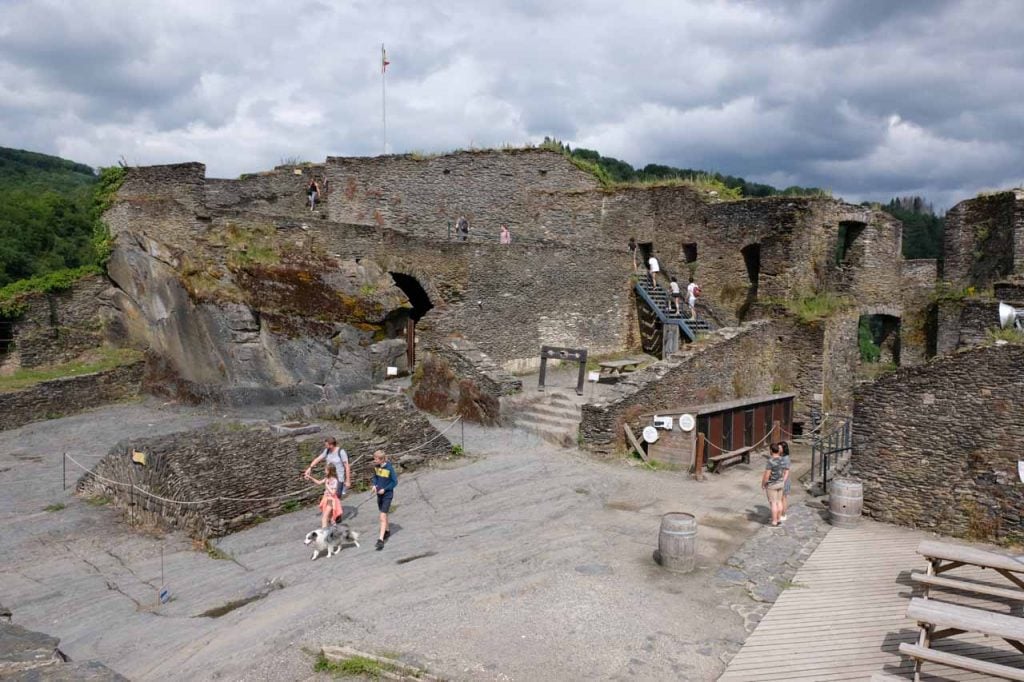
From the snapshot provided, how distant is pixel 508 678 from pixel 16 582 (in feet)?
24.5

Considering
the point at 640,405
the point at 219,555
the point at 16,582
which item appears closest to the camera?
the point at 16,582

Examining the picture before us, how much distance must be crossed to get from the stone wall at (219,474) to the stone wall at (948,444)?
8569 millimetres

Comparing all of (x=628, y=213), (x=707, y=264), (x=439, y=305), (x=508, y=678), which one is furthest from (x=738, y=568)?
(x=628, y=213)

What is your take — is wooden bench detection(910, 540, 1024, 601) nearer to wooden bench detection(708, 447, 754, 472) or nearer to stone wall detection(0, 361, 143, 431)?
wooden bench detection(708, 447, 754, 472)

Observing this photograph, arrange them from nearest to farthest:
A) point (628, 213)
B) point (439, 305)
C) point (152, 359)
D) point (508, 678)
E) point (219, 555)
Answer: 1. point (508, 678)
2. point (219, 555)
3. point (439, 305)
4. point (152, 359)
5. point (628, 213)

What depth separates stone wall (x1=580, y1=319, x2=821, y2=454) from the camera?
1491 centimetres

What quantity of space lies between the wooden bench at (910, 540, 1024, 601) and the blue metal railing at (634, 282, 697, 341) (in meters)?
13.5

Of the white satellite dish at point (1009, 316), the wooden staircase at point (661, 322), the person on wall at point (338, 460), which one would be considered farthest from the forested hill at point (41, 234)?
the white satellite dish at point (1009, 316)

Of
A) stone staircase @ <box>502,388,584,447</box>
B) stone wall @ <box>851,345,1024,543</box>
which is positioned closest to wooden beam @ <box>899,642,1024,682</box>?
stone wall @ <box>851,345,1024,543</box>

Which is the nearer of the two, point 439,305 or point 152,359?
point 439,305

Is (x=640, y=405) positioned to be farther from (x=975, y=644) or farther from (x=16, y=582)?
(x=16, y=582)

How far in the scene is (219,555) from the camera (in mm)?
10070

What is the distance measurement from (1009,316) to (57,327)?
26.5 meters

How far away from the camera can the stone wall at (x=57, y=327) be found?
71.2 ft
